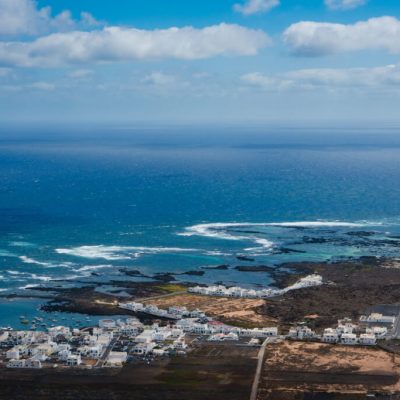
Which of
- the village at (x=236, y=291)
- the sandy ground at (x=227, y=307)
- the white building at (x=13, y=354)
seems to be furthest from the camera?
the village at (x=236, y=291)

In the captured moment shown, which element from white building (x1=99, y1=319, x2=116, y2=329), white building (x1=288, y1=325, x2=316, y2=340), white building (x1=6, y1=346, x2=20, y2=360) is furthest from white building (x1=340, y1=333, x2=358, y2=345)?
white building (x1=6, y1=346, x2=20, y2=360)

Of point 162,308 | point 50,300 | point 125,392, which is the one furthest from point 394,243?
point 125,392

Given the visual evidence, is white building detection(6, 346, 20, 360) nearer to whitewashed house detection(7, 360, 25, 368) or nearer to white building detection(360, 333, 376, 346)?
whitewashed house detection(7, 360, 25, 368)

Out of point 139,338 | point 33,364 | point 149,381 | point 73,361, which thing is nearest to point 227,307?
point 139,338

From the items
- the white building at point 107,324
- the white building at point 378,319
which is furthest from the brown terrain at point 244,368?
the white building at point 107,324


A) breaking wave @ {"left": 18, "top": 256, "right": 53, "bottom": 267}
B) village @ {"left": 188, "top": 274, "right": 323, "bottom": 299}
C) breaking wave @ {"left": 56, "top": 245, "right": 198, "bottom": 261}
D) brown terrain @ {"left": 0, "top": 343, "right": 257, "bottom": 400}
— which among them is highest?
breaking wave @ {"left": 56, "top": 245, "right": 198, "bottom": 261}

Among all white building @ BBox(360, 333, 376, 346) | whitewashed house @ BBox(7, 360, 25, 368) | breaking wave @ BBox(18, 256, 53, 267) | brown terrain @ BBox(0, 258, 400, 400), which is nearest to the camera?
brown terrain @ BBox(0, 258, 400, 400)

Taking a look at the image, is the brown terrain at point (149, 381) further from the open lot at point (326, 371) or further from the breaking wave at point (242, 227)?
the breaking wave at point (242, 227)
